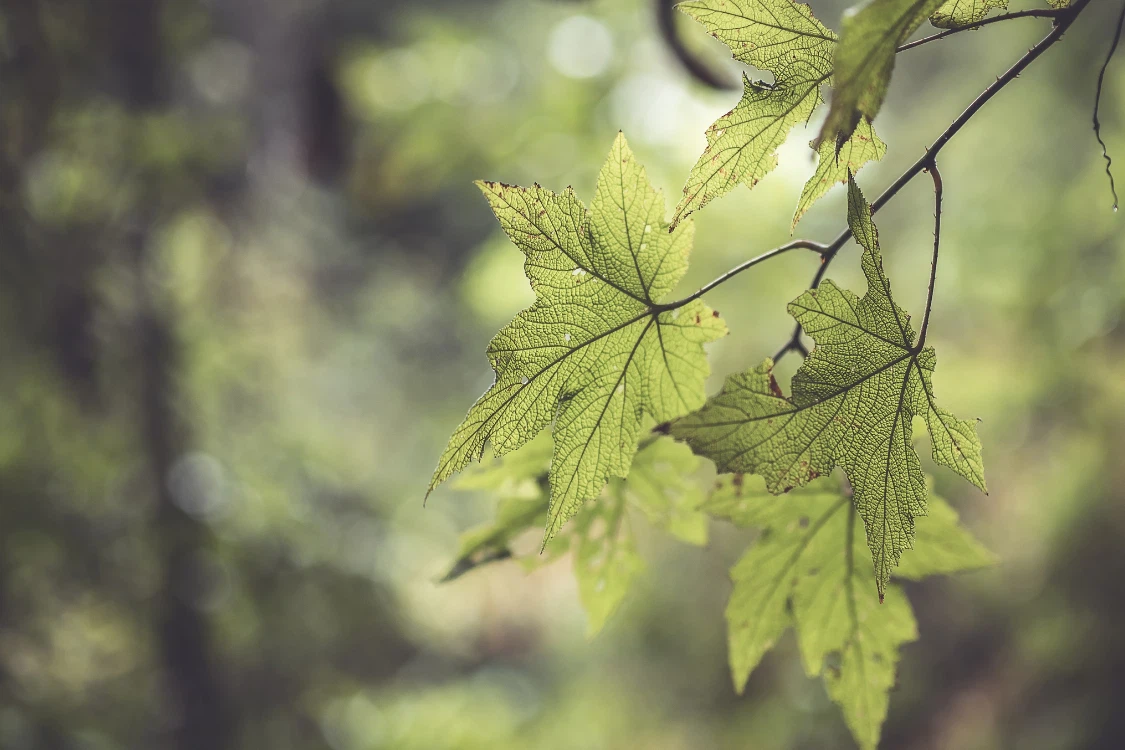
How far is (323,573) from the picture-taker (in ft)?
9.01

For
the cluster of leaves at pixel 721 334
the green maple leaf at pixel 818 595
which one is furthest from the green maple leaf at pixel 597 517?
the cluster of leaves at pixel 721 334

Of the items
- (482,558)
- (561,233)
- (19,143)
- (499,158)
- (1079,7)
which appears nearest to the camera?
(1079,7)

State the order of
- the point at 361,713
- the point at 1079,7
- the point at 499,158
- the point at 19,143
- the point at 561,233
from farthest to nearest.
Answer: the point at 361,713
the point at 499,158
the point at 19,143
the point at 561,233
the point at 1079,7

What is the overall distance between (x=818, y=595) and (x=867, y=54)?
18.5 inches

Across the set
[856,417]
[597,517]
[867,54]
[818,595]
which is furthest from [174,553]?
[867,54]

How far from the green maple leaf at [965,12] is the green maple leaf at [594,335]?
0.19m

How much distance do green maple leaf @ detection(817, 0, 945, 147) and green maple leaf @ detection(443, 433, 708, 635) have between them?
0.38m

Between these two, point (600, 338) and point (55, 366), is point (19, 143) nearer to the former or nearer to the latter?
point (55, 366)

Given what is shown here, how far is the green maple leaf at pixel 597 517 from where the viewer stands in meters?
0.66

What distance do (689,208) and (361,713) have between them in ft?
9.06

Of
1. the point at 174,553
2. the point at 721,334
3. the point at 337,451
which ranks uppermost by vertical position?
the point at 337,451

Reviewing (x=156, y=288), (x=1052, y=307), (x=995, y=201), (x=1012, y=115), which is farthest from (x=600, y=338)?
(x=1012, y=115)

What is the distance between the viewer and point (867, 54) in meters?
0.30

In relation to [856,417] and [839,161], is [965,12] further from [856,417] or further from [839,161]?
[856,417]
